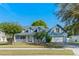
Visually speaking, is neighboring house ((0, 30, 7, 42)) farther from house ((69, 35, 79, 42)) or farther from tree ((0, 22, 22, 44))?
house ((69, 35, 79, 42))

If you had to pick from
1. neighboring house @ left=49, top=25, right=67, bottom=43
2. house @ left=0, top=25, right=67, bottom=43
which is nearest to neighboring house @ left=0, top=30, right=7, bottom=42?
house @ left=0, top=25, right=67, bottom=43

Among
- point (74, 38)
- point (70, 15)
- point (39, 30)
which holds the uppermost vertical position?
point (70, 15)

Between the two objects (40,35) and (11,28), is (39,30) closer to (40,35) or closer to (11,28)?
(40,35)

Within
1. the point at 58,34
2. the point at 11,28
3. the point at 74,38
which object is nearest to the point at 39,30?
the point at 58,34

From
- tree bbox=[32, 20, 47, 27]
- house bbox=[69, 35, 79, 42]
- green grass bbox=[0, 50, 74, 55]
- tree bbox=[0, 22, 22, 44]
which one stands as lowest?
green grass bbox=[0, 50, 74, 55]

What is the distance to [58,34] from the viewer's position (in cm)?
454

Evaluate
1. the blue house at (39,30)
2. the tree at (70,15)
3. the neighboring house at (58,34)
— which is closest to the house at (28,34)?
the blue house at (39,30)

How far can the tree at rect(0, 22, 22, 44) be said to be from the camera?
4512 millimetres

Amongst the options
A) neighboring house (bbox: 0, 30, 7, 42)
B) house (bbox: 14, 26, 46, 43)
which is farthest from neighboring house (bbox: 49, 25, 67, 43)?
neighboring house (bbox: 0, 30, 7, 42)

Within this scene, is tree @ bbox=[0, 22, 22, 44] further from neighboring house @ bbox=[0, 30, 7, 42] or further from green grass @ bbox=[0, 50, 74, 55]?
green grass @ bbox=[0, 50, 74, 55]

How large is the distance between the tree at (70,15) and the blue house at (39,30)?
0.11 meters

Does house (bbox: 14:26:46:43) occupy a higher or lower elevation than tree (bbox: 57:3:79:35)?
lower

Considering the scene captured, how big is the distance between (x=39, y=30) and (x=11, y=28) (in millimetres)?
370

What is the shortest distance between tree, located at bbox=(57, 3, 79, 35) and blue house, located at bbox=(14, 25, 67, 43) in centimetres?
11
